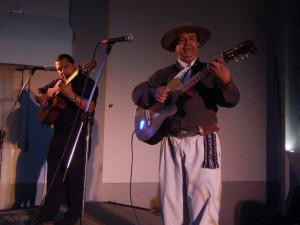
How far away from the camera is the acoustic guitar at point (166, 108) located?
2443 mm

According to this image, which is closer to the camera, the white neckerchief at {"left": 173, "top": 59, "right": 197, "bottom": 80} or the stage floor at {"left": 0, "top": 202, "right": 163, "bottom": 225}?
the white neckerchief at {"left": 173, "top": 59, "right": 197, "bottom": 80}

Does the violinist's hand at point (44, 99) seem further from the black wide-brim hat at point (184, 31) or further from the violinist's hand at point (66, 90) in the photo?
the black wide-brim hat at point (184, 31)

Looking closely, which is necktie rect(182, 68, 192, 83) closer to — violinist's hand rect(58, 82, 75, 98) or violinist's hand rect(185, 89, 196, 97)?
violinist's hand rect(185, 89, 196, 97)

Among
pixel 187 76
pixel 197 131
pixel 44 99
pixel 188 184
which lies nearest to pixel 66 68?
pixel 44 99

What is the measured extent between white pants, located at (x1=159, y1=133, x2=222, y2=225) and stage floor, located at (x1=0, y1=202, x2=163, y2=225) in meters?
1.64

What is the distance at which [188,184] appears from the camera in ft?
8.07

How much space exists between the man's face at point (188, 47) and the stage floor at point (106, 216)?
84.0 inches

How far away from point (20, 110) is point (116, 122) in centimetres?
137

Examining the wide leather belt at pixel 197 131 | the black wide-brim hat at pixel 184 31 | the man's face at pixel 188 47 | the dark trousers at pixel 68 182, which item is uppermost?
the black wide-brim hat at pixel 184 31

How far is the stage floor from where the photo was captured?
4.04 metres

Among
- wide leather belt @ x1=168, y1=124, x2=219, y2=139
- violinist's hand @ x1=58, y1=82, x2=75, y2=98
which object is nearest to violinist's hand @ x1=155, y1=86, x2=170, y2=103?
wide leather belt @ x1=168, y1=124, x2=219, y2=139

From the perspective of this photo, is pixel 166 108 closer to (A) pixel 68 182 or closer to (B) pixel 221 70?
(B) pixel 221 70

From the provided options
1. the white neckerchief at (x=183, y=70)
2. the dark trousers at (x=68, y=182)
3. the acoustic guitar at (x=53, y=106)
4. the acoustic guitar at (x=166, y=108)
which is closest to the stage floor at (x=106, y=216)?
the dark trousers at (x=68, y=182)

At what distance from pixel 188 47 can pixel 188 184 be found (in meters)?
0.97
